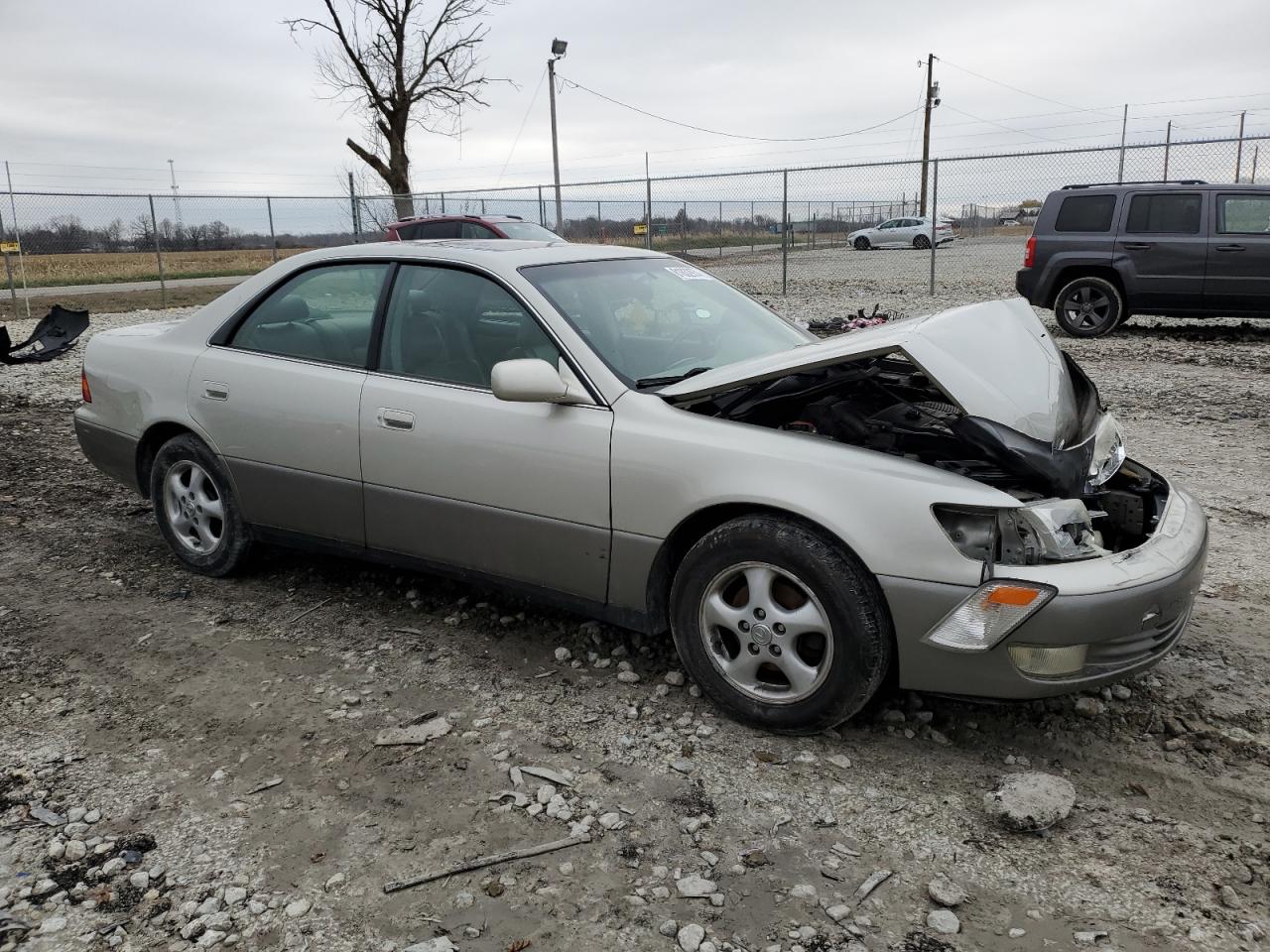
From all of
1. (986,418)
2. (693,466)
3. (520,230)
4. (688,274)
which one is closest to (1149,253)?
(520,230)

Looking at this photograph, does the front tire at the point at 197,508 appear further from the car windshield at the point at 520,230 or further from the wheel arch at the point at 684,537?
the car windshield at the point at 520,230

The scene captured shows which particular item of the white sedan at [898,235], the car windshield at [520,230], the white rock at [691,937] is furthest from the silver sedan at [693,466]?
the white sedan at [898,235]

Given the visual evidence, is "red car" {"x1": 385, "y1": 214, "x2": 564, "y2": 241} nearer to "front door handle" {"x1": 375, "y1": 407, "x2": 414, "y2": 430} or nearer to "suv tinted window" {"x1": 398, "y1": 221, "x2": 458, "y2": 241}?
"suv tinted window" {"x1": 398, "y1": 221, "x2": 458, "y2": 241}

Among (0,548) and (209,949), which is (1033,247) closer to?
(0,548)

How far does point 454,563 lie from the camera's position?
385 centimetres

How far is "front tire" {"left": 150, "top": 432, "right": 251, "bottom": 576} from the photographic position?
4523 millimetres

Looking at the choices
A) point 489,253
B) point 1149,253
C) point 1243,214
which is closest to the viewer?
point 489,253

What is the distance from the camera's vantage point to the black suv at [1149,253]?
11117mm

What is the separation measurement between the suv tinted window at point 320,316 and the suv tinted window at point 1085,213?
10.2 metres

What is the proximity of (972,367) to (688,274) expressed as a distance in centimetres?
156

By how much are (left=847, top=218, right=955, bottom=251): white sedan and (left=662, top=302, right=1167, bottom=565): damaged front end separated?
103ft

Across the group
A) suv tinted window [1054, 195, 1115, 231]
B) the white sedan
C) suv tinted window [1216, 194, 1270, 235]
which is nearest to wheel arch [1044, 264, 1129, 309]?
suv tinted window [1054, 195, 1115, 231]

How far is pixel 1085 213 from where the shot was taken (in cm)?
1185

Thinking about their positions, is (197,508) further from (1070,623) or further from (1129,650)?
(1129,650)
